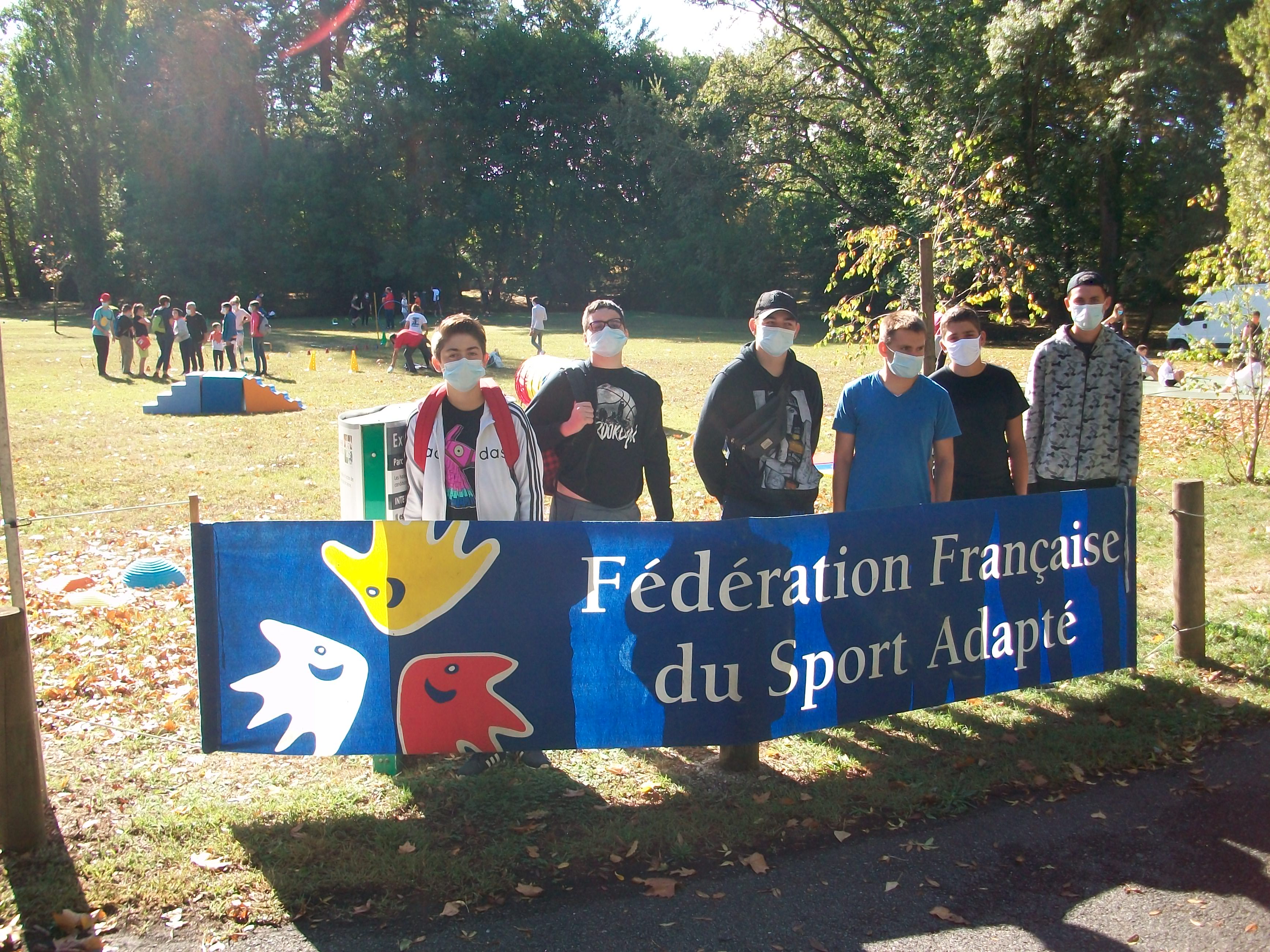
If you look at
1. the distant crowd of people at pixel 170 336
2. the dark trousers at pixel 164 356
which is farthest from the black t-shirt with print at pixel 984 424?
the dark trousers at pixel 164 356

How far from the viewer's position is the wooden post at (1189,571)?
5711 mm

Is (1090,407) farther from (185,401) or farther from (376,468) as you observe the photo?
(185,401)

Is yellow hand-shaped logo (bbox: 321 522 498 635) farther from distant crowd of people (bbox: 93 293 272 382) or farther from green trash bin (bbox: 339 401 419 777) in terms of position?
distant crowd of people (bbox: 93 293 272 382)

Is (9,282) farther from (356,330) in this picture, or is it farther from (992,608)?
(992,608)

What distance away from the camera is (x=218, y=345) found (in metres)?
25.1

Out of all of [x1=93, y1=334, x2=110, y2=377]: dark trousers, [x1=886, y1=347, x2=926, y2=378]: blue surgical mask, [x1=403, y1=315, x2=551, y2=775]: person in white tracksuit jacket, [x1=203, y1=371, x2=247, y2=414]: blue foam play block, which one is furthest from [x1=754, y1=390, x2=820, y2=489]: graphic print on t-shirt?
[x1=93, y1=334, x2=110, y2=377]: dark trousers

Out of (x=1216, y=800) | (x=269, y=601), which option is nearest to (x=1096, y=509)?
(x=1216, y=800)

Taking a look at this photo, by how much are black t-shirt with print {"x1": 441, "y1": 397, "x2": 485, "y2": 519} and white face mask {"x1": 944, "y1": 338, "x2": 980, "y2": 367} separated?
2498mm

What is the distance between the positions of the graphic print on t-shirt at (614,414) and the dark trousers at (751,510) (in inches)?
24.3

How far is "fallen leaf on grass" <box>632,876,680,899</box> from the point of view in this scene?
3678mm

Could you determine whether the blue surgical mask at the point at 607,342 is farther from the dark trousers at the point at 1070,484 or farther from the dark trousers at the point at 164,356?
the dark trousers at the point at 164,356

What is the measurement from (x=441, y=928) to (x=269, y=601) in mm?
1398

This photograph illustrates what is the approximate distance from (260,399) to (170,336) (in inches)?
361

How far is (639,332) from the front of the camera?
137 ft
